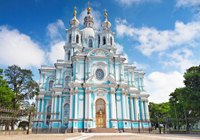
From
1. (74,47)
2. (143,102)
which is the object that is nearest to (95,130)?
(143,102)

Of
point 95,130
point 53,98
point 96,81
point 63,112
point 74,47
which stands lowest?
point 95,130

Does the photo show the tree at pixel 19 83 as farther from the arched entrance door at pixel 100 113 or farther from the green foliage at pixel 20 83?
the arched entrance door at pixel 100 113

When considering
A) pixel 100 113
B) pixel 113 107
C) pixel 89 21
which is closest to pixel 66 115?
pixel 100 113

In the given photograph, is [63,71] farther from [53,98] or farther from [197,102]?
[197,102]

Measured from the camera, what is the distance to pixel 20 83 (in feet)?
82.2

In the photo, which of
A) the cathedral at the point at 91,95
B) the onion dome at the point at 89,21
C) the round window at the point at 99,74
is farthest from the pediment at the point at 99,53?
the onion dome at the point at 89,21

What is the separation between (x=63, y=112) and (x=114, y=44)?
18.9 meters

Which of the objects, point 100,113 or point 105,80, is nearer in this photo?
point 100,113

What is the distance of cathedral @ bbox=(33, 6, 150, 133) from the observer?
81.6 ft

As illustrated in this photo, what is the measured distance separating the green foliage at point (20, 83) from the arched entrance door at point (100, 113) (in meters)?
9.81

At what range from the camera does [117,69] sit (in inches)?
1139

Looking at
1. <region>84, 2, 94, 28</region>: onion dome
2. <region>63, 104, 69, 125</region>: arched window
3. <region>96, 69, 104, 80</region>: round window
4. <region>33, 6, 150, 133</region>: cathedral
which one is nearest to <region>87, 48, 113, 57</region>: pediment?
<region>33, 6, 150, 133</region>: cathedral

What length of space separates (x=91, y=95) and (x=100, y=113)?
9.82 ft

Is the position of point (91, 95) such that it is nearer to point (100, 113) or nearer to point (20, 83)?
point (100, 113)
